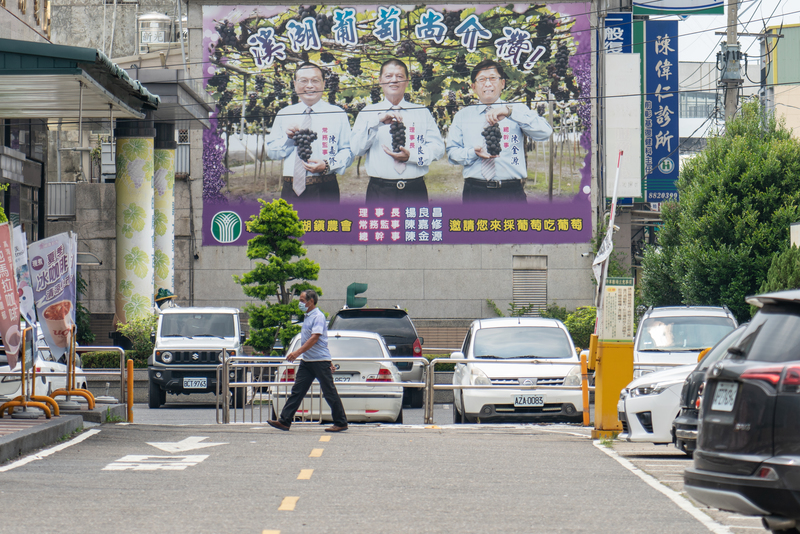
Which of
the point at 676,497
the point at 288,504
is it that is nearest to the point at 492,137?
the point at 676,497

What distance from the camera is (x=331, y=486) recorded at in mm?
8750

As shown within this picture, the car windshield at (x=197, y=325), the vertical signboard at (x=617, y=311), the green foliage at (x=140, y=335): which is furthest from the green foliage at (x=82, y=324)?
the vertical signboard at (x=617, y=311)

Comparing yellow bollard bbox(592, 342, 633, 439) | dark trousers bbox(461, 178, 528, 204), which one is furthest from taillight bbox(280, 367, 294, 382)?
dark trousers bbox(461, 178, 528, 204)

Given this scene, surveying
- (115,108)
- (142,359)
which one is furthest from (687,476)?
(142,359)

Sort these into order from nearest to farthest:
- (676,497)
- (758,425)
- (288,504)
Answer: (758,425) → (288,504) → (676,497)

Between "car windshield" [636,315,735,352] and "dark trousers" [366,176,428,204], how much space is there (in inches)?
599

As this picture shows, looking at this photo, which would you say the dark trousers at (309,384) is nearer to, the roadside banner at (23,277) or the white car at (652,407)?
the roadside banner at (23,277)

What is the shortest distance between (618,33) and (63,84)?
21757mm

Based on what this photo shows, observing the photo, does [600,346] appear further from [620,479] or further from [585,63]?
[585,63]

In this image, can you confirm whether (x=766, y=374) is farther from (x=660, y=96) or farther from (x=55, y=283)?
(x=660, y=96)

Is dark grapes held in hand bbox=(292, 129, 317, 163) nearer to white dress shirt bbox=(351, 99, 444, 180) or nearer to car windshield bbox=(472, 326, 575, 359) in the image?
white dress shirt bbox=(351, 99, 444, 180)

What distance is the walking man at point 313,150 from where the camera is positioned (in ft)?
104

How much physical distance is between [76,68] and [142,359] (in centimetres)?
1374

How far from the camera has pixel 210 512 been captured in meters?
7.45
